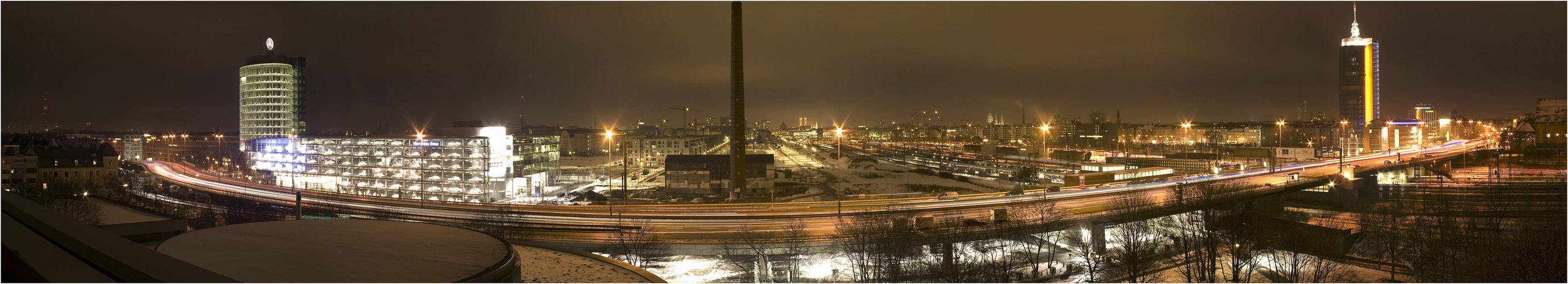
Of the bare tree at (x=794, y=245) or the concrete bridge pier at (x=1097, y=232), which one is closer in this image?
the bare tree at (x=794, y=245)

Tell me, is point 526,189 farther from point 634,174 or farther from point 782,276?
point 782,276

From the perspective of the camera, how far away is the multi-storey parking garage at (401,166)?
38.7 metres

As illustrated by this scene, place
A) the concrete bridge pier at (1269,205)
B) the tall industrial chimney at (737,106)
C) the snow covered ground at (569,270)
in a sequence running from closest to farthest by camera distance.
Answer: the snow covered ground at (569,270) < the concrete bridge pier at (1269,205) < the tall industrial chimney at (737,106)

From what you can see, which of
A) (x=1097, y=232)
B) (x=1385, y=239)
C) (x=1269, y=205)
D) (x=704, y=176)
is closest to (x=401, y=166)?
(x=704, y=176)

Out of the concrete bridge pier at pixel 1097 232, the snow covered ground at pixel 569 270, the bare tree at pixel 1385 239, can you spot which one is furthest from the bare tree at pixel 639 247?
the bare tree at pixel 1385 239

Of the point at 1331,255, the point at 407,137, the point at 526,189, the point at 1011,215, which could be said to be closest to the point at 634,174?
the point at 526,189

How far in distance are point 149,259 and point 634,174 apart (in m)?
44.2

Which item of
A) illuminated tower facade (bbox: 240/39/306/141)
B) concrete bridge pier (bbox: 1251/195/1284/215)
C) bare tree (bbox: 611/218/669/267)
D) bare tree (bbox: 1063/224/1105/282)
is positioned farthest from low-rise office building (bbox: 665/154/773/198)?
illuminated tower facade (bbox: 240/39/306/141)

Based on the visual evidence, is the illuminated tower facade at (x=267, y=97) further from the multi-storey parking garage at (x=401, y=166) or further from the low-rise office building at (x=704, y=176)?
the low-rise office building at (x=704, y=176)

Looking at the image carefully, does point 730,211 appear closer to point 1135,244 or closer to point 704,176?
point 1135,244

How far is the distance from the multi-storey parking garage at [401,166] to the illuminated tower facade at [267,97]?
17112 mm

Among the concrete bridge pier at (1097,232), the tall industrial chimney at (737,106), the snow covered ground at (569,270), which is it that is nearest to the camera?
the snow covered ground at (569,270)

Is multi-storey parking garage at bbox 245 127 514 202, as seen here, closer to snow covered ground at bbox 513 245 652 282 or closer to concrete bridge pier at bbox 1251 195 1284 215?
snow covered ground at bbox 513 245 652 282

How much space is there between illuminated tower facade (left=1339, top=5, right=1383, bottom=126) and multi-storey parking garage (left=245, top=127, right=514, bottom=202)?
11163 cm
